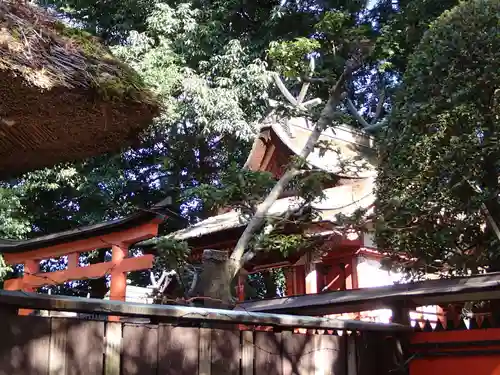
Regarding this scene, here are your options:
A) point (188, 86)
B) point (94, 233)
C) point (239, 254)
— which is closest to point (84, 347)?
point (239, 254)

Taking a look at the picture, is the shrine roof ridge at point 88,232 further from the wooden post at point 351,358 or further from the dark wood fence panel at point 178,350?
the dark wood fence panel at point 178,350

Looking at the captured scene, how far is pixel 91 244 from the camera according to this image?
32.2ft

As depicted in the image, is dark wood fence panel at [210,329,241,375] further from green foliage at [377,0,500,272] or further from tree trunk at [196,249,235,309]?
green foliage at [377,0,500,272]

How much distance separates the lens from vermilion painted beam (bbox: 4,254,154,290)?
916 cm

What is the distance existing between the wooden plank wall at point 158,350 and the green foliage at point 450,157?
2151mm

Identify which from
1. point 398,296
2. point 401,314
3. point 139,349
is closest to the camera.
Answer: point 139,349

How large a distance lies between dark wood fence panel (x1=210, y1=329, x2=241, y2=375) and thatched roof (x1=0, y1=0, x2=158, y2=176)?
4.39ft

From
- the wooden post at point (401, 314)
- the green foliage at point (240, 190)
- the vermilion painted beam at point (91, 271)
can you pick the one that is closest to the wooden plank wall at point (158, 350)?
the wooden post at point (401, 314)

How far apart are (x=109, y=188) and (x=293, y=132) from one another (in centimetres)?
708

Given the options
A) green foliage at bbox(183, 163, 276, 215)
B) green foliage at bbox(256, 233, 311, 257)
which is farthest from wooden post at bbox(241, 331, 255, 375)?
green foliage at bbox(183, 163, 276, 215)

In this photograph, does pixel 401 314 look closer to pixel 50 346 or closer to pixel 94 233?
pixel 50 346

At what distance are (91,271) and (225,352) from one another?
22.0 feet

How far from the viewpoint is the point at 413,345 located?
4766mm

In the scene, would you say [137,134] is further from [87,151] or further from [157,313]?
[157,313]
